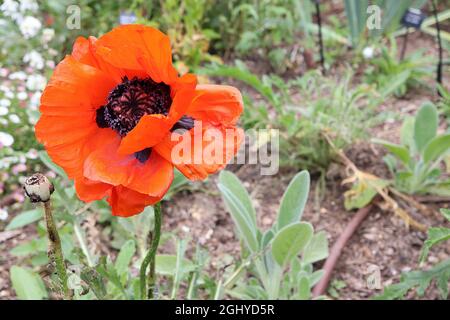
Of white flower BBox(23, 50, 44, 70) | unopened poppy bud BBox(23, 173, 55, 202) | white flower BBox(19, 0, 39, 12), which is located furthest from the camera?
white flower BBox(19, 0, 39, 12)

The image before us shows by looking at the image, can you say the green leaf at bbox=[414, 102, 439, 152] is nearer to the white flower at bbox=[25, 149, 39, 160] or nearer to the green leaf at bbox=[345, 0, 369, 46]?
the green leaf at bbox=[345, 0, 369, 46]

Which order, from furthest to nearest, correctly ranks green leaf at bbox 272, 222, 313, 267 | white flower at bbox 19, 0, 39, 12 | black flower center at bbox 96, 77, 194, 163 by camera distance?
white flower at bbox 19, 0, 39, 12, green leaf at bbox 272, 222, 313, 267, black flower center at bbox 96, 77, 194, 163

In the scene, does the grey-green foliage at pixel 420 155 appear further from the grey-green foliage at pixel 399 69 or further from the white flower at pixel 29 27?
the white flower at pixel 29 27

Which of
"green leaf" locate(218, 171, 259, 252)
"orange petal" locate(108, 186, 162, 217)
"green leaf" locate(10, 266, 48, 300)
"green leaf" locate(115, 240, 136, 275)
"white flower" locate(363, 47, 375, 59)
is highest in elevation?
"white flower" locate(363, 47, 375, 59)

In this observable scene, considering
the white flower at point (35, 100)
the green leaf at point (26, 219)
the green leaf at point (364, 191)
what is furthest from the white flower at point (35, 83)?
the green leaf at point (364, 191)

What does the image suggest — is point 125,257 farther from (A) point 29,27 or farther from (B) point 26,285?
(A) point 29,27

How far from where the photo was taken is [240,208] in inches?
54.7

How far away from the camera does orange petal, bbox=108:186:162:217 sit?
91 centimetres

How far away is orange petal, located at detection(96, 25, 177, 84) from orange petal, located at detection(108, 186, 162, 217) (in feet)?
0.55

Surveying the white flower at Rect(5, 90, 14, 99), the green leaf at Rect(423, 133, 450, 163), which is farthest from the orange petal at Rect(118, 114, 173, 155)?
the white flower at Rect(5, 90, 14, 99)

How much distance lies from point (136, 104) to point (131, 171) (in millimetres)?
104

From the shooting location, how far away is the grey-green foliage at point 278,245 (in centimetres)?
133

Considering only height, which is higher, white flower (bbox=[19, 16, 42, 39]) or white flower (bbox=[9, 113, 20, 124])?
white flower (bbox=[19, 16, 42, 39])
